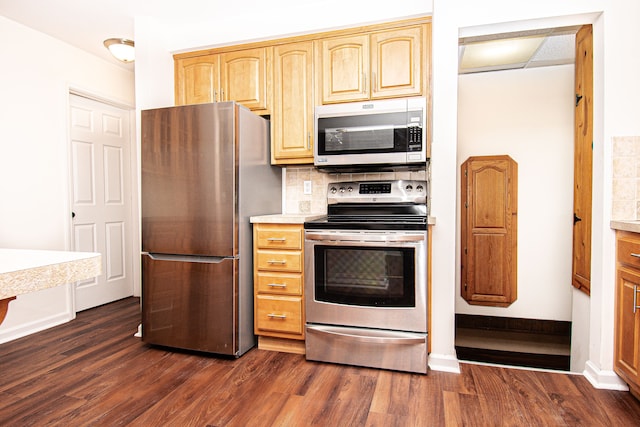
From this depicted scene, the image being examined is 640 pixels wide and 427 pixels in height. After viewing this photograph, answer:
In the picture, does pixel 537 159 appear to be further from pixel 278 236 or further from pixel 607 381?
pixel 278 236

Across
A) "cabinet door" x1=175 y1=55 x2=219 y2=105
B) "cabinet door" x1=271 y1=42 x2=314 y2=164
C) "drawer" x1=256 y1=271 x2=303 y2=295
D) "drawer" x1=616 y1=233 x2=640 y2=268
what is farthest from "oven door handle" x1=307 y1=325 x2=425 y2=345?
"cabinet door" x1=175 y1=55 x2=219 y2=105

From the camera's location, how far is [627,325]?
1854mm

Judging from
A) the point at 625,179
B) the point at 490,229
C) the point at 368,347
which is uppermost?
the point at 625,179

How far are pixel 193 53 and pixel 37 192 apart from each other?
1.74 meters

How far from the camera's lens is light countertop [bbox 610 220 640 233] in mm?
1735

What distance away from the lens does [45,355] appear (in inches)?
94.8

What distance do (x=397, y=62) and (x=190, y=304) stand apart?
220cm

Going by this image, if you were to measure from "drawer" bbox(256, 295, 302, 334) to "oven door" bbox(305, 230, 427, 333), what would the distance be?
107mm

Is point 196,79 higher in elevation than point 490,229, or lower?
higher

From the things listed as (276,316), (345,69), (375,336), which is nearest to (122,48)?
(345,69)

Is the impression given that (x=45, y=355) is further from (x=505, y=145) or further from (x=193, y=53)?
(x=505, y=145)

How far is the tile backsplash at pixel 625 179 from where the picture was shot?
199cm

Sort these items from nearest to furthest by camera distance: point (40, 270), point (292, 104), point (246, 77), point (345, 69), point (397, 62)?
point (40, 270) → point (397, 62) → point (345, 69) → point (292, 104) → point (246, 77)

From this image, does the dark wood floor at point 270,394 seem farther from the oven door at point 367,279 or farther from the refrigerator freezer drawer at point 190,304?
the oven door at point 367,279
